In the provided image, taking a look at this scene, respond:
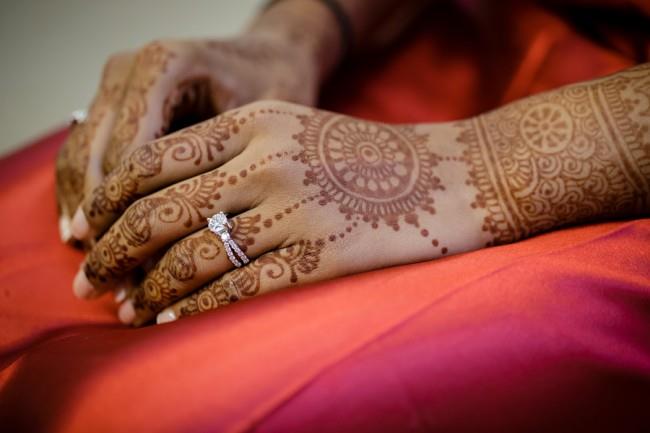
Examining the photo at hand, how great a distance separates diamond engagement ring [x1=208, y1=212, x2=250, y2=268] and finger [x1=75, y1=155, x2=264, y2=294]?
1cm

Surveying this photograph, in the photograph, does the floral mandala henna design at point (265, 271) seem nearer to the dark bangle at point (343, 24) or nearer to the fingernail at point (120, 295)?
the fingernail at point (120, 295)

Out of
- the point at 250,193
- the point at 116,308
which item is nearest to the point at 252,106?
the point at 250,193

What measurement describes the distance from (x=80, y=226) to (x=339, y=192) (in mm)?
370

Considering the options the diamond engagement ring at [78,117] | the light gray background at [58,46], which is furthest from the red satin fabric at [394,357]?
the light gray background at [58,46]

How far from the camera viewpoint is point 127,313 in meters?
0.65

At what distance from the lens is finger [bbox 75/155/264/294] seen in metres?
0.59

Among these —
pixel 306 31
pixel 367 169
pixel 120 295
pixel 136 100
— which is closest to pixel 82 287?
pixel 120 295

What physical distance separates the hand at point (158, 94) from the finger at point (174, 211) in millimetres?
121

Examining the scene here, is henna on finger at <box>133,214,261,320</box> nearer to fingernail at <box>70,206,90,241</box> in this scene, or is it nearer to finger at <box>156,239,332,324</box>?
finger at <box>156,239,332,324</box>

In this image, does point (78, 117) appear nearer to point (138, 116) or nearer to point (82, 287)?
point (138, 116)

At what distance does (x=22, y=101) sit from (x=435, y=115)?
134cm

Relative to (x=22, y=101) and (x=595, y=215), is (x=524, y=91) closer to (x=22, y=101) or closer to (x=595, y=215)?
(x=595, y=215)

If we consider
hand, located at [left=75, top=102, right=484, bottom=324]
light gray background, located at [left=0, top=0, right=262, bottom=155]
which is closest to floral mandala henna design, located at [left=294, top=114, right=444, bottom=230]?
hand, located at [left=75, top=102, right=484, bottom=324]

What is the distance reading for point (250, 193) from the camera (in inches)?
23.5
